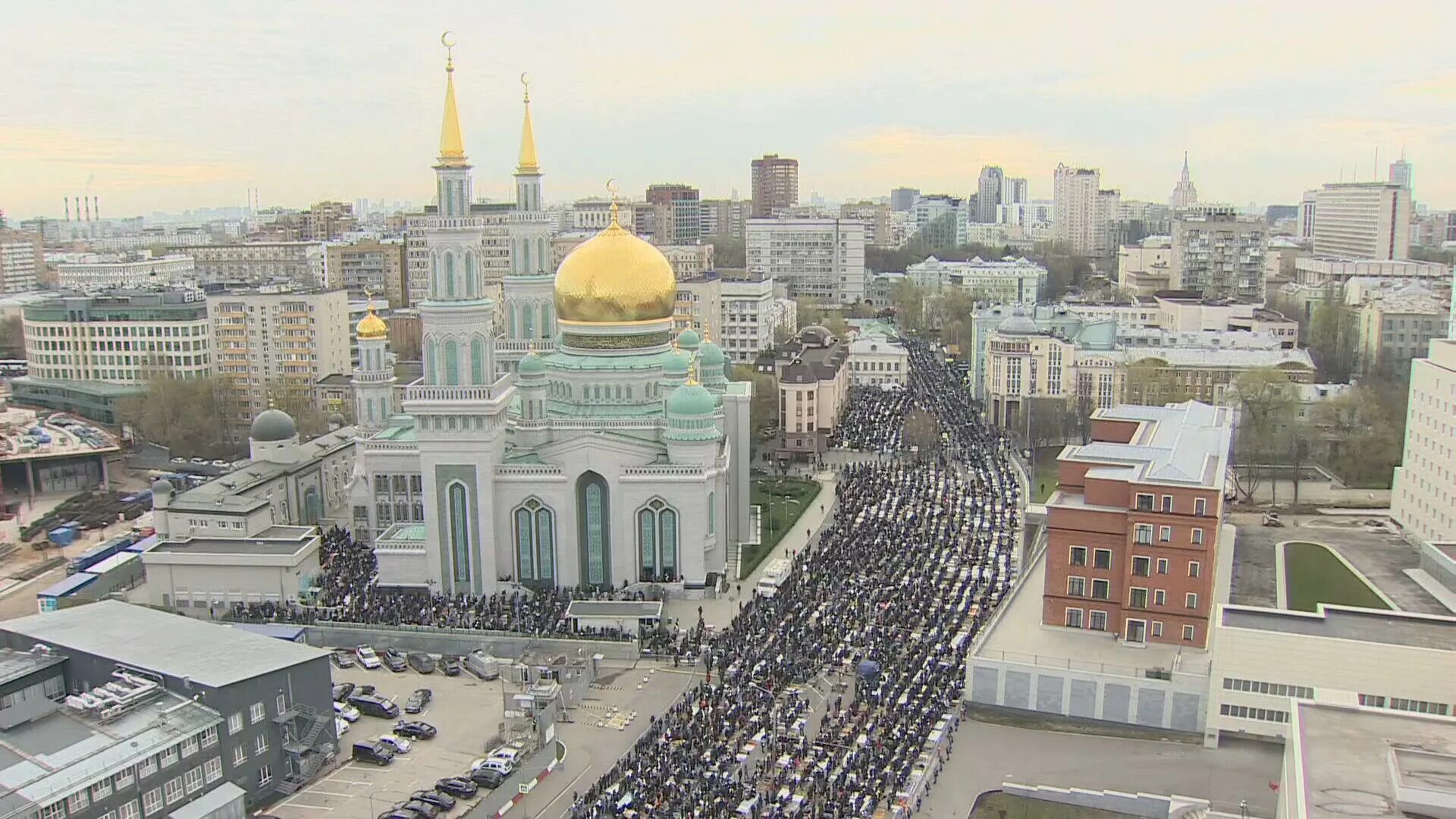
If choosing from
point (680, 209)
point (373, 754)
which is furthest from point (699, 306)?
point (680, 209)

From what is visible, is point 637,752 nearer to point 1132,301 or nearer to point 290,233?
point 1132,301

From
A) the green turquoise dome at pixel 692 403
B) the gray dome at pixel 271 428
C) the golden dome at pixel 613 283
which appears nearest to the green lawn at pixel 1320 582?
the green turquoise dome at pixel 692 403

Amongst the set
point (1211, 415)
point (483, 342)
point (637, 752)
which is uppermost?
point (483, 342)

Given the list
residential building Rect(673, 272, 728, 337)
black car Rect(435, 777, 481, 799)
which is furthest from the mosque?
residential building Rect(673, 272, 728, 337)

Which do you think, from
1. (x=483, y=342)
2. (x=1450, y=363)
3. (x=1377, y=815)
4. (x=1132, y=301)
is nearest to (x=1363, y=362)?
(x=1132, y=301)

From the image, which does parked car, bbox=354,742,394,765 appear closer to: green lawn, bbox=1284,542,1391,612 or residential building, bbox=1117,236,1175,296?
green lawn, bbox=1284,542,1391,612

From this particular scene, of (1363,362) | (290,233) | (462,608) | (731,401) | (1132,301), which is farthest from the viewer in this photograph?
(290,233)
